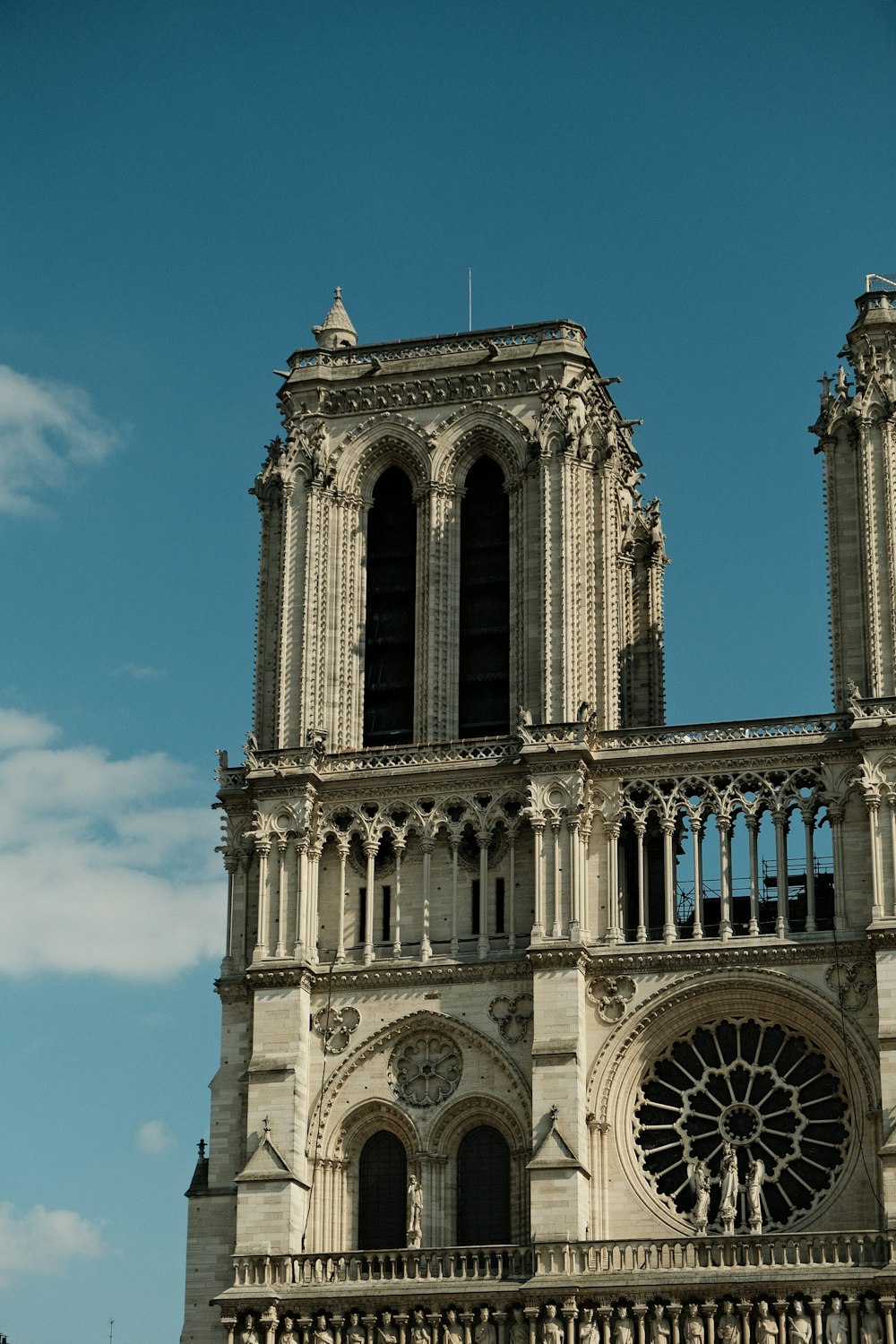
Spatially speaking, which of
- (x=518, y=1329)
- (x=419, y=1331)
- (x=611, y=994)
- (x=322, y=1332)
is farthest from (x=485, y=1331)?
(x=611, y=994)

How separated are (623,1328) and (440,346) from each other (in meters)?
20.2

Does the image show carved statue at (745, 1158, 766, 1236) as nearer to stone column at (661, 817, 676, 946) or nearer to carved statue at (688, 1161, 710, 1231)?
carved statue at (688, 1161, 710, 1231)

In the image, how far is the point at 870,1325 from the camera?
43.4m

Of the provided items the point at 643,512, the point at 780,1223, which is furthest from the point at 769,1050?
the point at 643,512

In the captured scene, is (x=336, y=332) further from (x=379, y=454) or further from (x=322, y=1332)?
(x=322, y=1332)

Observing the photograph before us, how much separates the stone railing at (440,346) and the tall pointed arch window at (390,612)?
2.37 m

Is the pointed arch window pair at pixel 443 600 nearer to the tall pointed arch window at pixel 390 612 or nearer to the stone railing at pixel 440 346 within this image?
the tall pointed arch window at pixel 390 612

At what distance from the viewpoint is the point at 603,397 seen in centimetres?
5400

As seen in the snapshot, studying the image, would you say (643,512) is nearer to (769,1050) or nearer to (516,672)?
(516,672)

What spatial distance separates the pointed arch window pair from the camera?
51.7m

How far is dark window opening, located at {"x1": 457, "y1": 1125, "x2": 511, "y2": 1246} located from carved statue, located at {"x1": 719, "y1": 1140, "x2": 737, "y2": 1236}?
399cm

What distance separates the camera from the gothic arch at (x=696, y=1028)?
46.3 m

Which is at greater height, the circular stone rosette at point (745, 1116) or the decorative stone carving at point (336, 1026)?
the decorative stone carving at point (336, 1026)

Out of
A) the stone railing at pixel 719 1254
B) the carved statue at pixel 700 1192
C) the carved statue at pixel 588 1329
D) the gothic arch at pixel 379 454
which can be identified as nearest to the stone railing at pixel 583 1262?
the stone railing at pixel 719 1254
